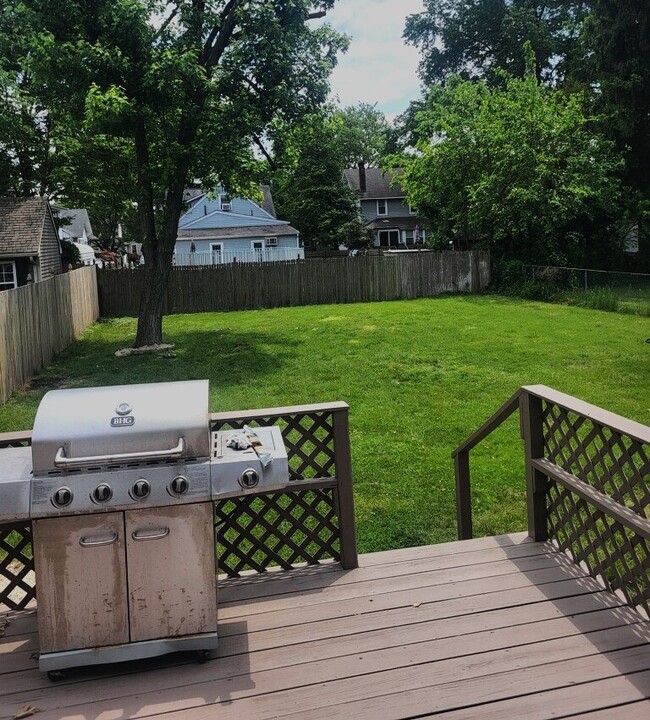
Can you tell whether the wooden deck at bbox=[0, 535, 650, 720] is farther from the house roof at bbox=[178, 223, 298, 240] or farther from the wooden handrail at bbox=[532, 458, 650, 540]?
the house roof at bbox=[178, 223, 298, 240]

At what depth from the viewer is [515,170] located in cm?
2250

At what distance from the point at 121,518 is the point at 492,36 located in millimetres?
42573

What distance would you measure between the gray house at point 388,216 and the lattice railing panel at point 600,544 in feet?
151

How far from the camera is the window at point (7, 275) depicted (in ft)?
65.7

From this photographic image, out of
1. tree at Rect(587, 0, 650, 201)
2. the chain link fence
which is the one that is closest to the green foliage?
tree at Rect(587, 0, 650, 201)

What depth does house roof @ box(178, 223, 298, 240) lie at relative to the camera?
38.4 m

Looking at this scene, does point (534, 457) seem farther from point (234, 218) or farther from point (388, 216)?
point (388, 216)

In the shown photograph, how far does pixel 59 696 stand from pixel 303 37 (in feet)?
44.7

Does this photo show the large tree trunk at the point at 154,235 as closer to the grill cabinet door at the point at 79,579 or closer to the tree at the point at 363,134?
the grill cabinet door at the point at 79,579

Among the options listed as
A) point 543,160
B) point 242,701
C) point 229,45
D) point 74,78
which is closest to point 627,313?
point 543,160

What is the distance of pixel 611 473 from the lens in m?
3.16

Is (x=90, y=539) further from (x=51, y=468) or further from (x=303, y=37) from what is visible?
(x=303, y=37)

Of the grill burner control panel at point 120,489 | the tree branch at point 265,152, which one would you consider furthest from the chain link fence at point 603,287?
the grill burner control panel at point 120,489

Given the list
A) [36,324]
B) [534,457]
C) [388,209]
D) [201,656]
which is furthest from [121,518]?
[388,209]
